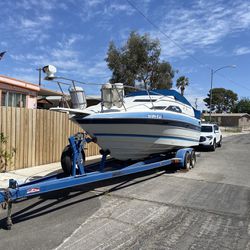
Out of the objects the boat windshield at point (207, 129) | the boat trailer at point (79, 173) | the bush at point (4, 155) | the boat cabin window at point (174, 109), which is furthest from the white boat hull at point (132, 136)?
the boat windshield at point (207, 129)

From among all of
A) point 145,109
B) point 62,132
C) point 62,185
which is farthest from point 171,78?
point 62,185

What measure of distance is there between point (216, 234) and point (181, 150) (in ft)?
18.4

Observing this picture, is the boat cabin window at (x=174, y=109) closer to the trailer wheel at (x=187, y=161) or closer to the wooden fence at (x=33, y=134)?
the trailer wheel at (x=187, y=161)

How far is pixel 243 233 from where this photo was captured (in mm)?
5652

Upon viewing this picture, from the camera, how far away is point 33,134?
11.3m

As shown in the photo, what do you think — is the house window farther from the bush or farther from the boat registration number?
the boat registration number

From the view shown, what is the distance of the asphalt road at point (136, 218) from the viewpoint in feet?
16.9

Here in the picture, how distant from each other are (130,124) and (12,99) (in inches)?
552

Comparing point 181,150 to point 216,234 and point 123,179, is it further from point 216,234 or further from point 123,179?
point 216,234

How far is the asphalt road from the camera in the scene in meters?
5.16

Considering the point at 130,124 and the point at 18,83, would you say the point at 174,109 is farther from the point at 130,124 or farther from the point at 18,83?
the point at 18,83

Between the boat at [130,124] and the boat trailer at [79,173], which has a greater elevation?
the boat at [130,124]

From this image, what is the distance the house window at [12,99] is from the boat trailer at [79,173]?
1238 cm

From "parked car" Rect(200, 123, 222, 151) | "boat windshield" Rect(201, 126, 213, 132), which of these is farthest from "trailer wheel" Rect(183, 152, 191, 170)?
"boat windshield" Rect(201, 126, 213, 132)
